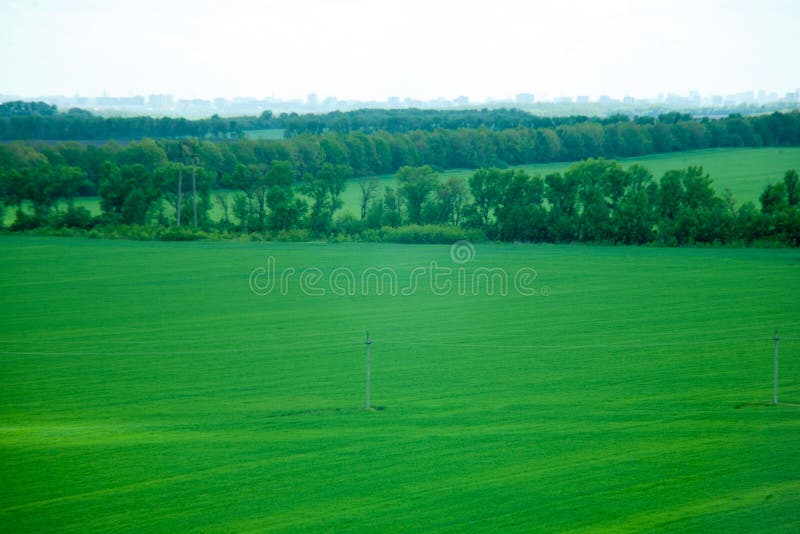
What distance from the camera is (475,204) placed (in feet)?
231

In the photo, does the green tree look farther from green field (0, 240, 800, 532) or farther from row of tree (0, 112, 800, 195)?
green field (0, 240, 800, 532)

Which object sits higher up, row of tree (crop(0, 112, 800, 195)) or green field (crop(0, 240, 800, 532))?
row of tree (crop(0, 112, 800, 195))

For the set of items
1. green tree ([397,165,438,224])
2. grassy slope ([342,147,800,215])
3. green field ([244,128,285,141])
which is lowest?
green tree ([397,165,438,224])

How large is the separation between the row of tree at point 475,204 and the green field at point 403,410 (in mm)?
17626

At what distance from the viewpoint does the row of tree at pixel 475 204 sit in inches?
2461

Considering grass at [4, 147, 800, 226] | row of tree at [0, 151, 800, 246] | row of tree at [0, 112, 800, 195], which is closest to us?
row of tree at [0, 151, 800, 246]

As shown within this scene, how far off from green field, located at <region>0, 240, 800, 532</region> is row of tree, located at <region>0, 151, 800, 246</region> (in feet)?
57.8

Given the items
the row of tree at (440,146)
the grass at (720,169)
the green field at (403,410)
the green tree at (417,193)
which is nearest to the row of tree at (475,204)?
the green tree at (417,193)

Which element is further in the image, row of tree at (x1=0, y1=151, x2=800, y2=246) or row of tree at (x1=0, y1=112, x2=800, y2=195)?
row of tree at (x1=0, y1=112, x2=800, y2=195)

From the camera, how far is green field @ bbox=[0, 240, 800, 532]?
1401cm

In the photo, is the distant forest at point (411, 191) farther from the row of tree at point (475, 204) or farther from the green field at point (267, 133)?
the green field at point (267, 133)

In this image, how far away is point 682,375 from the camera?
24453mm

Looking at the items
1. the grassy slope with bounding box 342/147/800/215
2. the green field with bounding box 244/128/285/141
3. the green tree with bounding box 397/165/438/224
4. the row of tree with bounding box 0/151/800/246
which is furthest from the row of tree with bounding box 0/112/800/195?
the green field with bounding box 244/128/285/141

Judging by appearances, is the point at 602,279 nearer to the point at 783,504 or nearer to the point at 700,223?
the point at 700,223
